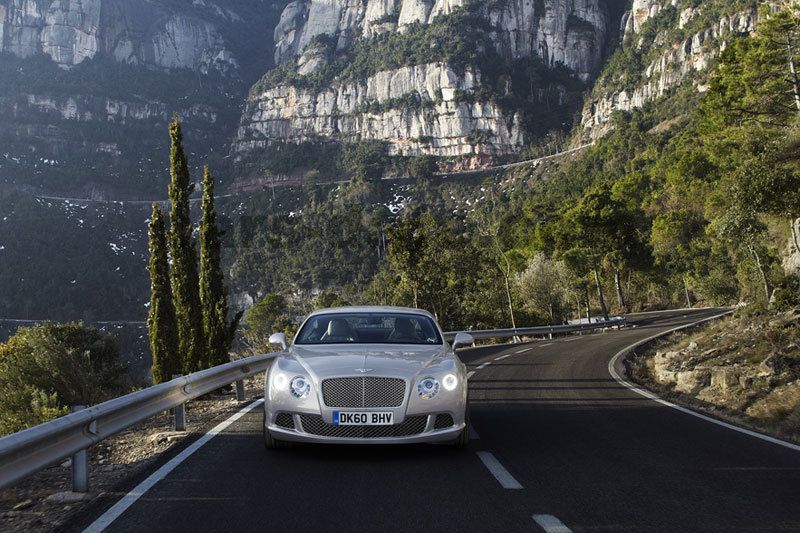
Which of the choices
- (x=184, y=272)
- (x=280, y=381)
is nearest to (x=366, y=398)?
(x=280, y=381)

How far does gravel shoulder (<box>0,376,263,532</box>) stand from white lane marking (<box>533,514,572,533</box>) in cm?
316

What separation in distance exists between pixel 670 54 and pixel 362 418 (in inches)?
7445

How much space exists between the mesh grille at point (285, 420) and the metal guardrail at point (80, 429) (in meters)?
1.44

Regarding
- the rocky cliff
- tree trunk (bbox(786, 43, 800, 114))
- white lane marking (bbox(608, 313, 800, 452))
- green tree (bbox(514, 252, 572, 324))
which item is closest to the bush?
white lane marking (bbox(608, 313, 800, 452))

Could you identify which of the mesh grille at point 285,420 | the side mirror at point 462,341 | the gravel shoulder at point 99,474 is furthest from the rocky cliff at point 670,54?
the mesh grille at point 285,420

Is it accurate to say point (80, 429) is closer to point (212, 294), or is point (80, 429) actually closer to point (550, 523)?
point (550, 523)

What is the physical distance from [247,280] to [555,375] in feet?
480

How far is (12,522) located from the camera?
5371 mm

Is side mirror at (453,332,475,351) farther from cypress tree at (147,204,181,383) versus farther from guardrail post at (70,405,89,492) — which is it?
cypress tree at (147,204,181,383)

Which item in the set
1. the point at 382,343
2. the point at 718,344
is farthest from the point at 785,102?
the point at 382,343

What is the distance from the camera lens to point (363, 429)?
264 inches

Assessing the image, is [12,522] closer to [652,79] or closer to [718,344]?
[718,344]

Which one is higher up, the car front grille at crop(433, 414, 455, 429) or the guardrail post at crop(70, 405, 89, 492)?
the car front grille at crop(433, 414, 455, 429)

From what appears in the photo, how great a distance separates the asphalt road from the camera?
16.0 feet
